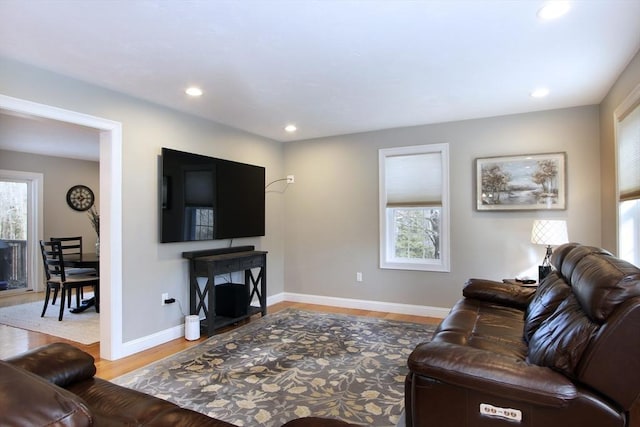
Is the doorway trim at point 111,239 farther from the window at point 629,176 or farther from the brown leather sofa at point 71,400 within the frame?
the window at point 629,176

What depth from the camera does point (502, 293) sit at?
9.95 ft

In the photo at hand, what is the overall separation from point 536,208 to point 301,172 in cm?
307

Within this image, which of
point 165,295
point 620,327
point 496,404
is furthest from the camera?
point 165,295

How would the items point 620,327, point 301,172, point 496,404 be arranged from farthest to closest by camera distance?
point 301,172 < point 496,404 < point 620,327

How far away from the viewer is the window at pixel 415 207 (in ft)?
14.7

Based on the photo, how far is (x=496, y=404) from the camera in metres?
1.48

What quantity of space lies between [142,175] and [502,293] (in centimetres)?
345

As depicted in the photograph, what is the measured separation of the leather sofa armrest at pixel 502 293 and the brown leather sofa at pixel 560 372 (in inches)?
44.2

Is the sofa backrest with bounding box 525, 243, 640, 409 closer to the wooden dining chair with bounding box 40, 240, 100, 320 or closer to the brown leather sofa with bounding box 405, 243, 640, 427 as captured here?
the brown leather sofa with bounding box 405, 243, 640, 427

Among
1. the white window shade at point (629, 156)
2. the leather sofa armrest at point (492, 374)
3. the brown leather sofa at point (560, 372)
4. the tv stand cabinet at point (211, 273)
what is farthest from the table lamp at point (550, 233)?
the tv stand cabinet at point (211, 273)

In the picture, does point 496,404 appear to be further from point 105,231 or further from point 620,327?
point 105,231

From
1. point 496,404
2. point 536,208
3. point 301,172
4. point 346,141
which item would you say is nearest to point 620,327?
point 496,404

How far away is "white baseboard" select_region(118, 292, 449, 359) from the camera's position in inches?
135

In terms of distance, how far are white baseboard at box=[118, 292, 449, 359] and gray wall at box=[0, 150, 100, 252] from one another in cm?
447
